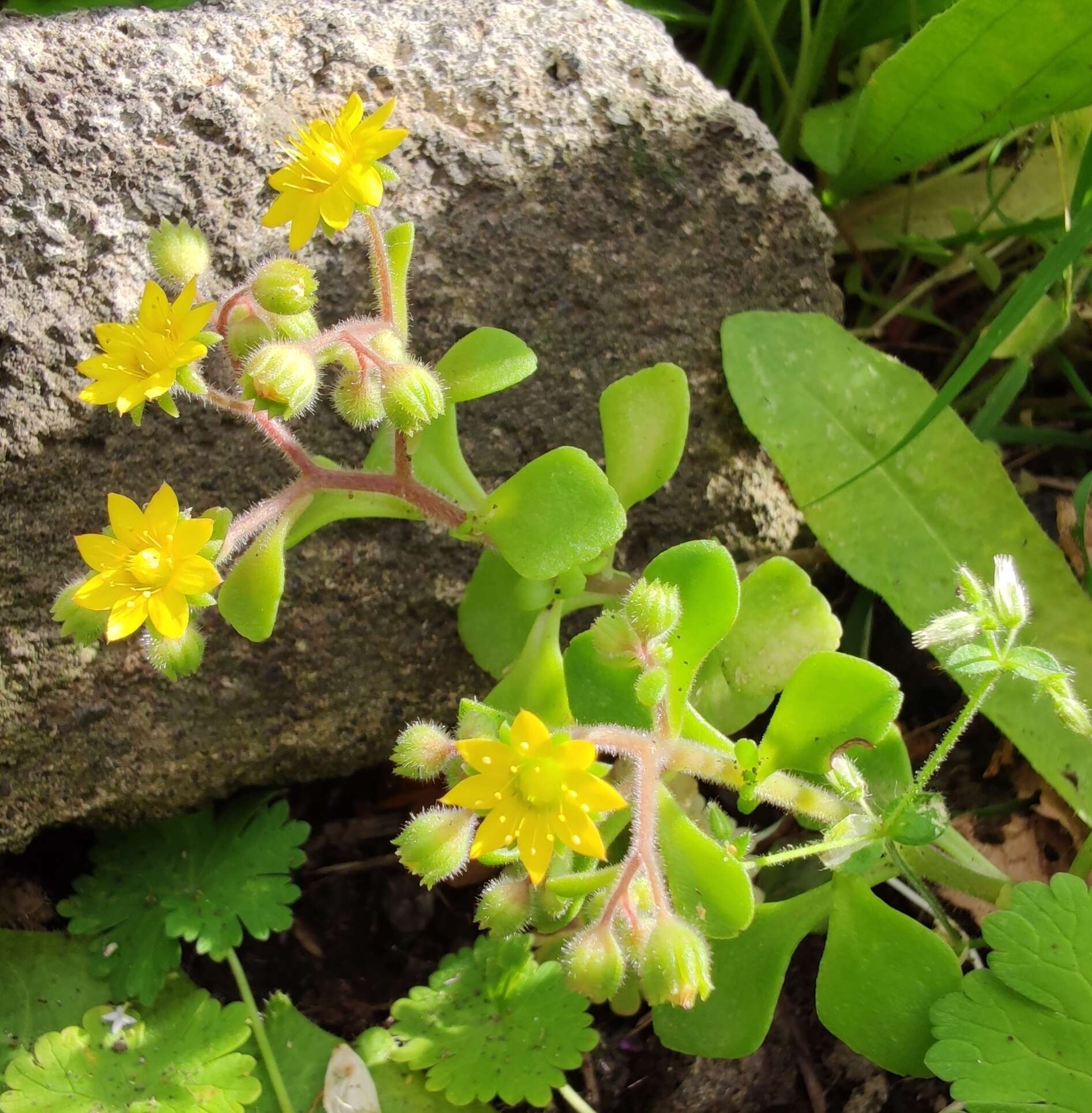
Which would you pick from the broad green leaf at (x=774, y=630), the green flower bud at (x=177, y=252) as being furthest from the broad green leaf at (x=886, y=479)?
the green flower bud at (x=177, y=252)

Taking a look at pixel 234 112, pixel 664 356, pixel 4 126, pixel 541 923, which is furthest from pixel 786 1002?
pixel 4 126

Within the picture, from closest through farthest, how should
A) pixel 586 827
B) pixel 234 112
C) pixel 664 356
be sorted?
1. pixel 586 827
2. pixel 234 112
3. pixel 664 356

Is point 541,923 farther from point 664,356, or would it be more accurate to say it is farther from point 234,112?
point 234,112

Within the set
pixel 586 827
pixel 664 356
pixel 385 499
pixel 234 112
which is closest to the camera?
pixel 586 827

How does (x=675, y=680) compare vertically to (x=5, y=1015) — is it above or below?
above

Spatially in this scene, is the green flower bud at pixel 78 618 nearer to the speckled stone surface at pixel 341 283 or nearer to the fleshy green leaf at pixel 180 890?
the speckled stone surface at pixel 341 283

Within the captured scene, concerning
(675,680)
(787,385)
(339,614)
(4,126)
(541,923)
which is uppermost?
(4,126)

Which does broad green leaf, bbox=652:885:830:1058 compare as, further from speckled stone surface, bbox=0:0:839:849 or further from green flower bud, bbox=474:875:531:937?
speckled stone surface, bbox=0:0:839:849

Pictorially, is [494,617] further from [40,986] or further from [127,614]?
[40,986]

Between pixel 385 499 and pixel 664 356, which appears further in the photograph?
pixel 664 356

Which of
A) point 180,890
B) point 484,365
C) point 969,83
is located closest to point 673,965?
point 484,365
